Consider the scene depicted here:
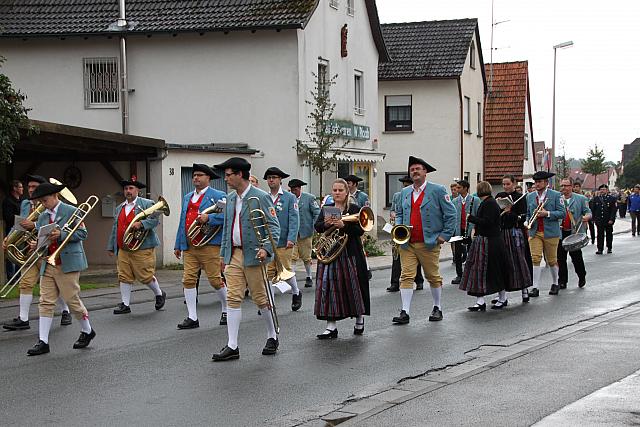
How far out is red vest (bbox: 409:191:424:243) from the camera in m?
11.8

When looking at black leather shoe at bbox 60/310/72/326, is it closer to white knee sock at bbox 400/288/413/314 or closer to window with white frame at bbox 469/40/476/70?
white knee sock at bbox 400/288/413/314

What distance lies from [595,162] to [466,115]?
4806 centimetres

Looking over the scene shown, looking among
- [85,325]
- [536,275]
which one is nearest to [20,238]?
[85,325]

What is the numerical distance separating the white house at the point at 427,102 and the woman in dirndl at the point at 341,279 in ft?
87.1

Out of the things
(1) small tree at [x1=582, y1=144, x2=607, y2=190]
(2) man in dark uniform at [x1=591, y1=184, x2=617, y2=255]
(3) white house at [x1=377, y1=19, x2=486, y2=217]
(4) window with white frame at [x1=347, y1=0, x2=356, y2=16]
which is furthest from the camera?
(1) small tree at [x1=582, y1=144, x2=607, y2=190]

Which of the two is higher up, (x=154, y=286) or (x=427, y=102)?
(x=427, y=102)

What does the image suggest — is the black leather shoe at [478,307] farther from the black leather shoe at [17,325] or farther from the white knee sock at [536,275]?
the black leather shoe at [17,325]

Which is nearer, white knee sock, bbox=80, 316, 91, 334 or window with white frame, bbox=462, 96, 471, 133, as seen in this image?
white knee sock, bbox=80, 316, 91, 334

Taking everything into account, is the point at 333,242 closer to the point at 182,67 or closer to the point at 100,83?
the point at 182,67

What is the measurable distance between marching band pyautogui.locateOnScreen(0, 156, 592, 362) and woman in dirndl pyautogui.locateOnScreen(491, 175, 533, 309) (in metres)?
0.02

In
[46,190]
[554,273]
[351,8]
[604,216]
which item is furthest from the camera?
[351,8]

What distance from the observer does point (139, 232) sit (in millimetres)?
12961

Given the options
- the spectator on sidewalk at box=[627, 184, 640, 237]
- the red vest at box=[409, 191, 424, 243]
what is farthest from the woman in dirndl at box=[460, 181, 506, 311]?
the spectator on sidewalk at box=[627, 184, 640, 237]

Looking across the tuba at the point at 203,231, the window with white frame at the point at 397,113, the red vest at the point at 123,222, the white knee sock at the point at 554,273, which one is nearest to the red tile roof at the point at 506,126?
the window with white frame at the point at 397,113
